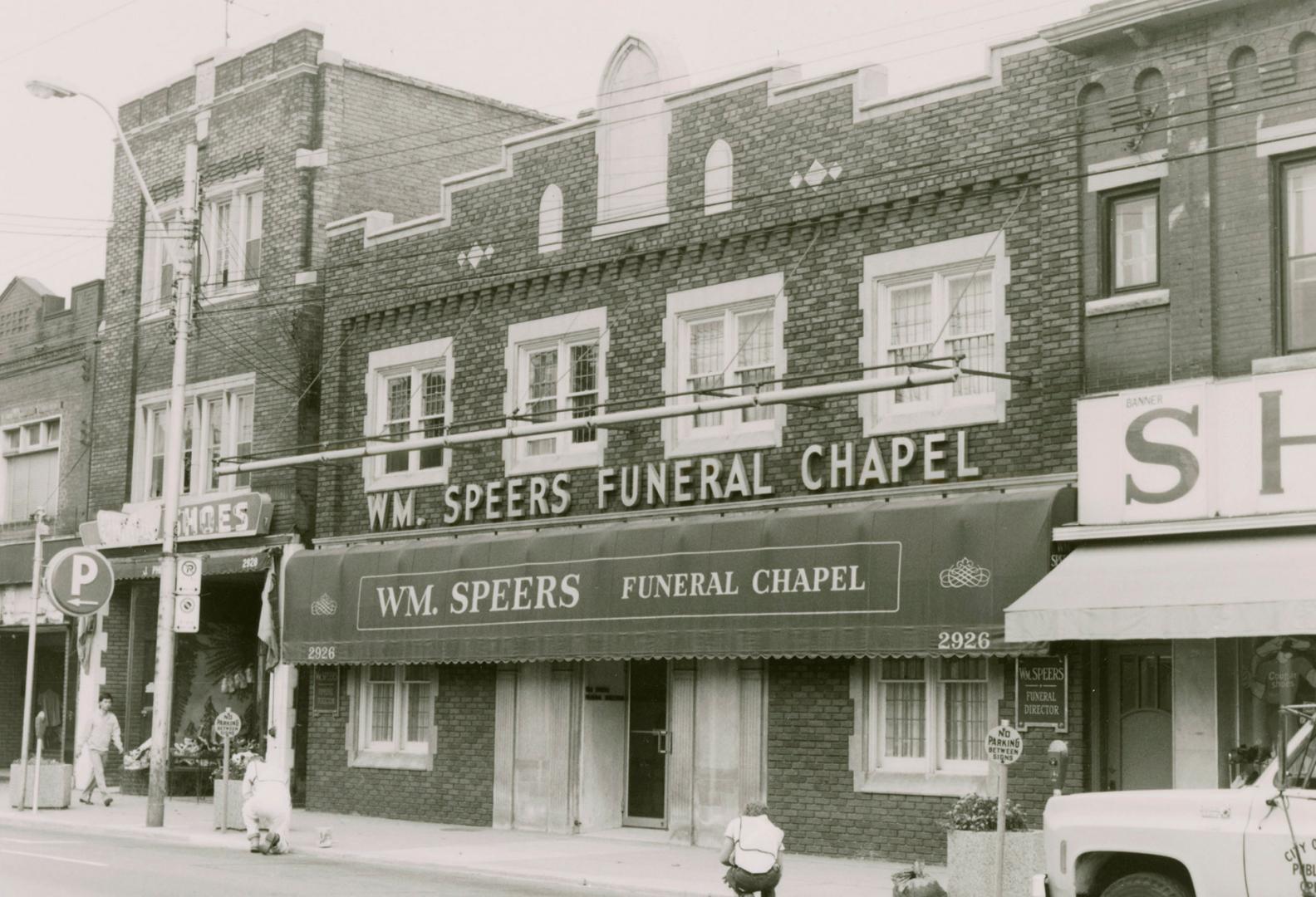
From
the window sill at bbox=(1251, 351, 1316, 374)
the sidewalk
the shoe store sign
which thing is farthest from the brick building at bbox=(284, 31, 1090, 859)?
the window sill at bbox=(1251, 351, 1316, 374)

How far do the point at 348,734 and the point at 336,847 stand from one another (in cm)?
541

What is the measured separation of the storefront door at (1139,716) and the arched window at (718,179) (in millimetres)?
7256

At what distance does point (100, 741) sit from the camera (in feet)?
88.3

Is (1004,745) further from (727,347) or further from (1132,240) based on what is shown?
(727,347)

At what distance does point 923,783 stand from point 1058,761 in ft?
7.14

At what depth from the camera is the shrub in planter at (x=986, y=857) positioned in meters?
14.8

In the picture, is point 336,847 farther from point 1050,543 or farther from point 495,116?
point 495,116

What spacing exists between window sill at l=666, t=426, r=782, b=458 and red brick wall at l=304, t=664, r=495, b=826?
4462mm

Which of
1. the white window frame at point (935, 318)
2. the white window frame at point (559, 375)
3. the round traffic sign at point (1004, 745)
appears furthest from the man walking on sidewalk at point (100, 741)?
the round traffic sign at point (1004, 745)

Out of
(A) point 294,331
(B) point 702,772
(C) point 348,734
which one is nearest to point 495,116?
(A) point 294,331

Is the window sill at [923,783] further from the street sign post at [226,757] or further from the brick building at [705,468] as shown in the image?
the street sign post at [226,757]

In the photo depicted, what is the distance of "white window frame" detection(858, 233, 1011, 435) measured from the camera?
18.1 m

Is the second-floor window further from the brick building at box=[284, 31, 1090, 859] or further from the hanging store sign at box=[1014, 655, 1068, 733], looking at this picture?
the hanging store sign at box=[1014, 655, 1068, 733]

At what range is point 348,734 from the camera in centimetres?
2525
